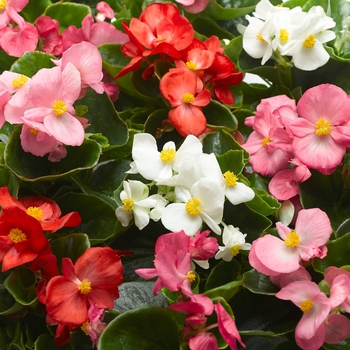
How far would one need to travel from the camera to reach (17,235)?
606 millimetres

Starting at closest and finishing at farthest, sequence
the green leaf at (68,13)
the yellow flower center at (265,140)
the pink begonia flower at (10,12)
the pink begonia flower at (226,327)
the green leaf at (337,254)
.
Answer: the pink begonia flower at (226,327) → the green leaf at (337,254) → the yellow flower center at (265,140) → the pink begonia flower at (10,12) → the green leaf at (68,13)

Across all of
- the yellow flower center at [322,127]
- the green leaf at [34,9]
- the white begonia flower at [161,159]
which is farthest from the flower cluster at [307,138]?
the green leaf at [34,9]

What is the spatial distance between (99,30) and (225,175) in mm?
372

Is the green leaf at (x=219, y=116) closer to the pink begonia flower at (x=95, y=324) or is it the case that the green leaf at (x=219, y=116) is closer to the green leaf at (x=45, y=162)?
the green leaf at (x=45, y=162)

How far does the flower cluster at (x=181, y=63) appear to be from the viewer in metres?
0.74

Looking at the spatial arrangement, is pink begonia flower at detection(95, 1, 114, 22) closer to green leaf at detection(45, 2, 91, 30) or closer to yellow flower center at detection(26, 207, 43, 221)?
green leaf at detection(45, 2, 91, 30)

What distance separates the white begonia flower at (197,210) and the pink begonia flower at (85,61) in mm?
195

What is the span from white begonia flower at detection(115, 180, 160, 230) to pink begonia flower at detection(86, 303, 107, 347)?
0.11 meters

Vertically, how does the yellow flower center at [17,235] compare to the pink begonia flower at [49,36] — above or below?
below

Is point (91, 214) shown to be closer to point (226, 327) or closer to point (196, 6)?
point (226, 327)

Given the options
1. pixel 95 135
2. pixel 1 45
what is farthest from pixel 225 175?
pixel 1 45

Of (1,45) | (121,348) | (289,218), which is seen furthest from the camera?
(1,45)

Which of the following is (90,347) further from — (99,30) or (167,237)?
(99,30)

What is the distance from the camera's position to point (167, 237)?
563mm
